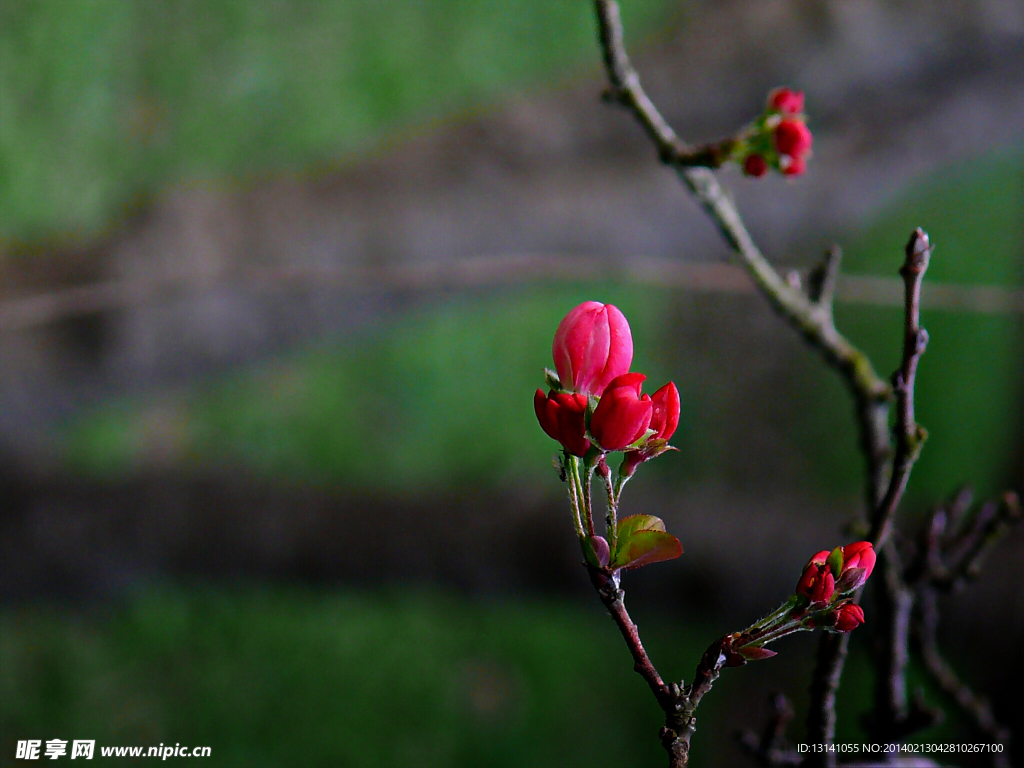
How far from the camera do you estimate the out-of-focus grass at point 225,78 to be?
3.89 feet

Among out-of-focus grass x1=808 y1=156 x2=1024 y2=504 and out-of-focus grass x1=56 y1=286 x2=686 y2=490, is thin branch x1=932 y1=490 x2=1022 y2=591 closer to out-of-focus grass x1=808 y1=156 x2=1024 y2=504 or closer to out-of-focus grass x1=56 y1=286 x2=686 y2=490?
out-of-focus grass x1=56 y1=286 x2=686 y2=490

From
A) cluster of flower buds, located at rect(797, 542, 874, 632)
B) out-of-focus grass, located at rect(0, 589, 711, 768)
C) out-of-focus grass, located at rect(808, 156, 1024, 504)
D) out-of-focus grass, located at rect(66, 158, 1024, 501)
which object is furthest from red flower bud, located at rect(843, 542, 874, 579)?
out-of-focus grass, located at rect(808, 156, 1024, 504)

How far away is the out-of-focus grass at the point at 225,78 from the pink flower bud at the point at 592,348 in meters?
1.03

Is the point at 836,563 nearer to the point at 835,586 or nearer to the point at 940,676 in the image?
the point at 835,586

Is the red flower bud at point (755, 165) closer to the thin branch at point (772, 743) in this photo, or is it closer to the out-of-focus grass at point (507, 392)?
the thin branch at point (772, 743)

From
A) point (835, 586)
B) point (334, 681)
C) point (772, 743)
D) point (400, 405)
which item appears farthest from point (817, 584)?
point (400, 405)

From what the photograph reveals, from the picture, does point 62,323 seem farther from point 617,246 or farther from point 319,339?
point 617,246

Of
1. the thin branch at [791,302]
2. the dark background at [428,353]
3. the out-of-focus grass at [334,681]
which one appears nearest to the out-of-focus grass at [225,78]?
the dark background at [428,353]

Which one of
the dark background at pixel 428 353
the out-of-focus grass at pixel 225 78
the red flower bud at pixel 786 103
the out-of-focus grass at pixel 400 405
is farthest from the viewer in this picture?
the out-of-focus grass at pixel 400 405

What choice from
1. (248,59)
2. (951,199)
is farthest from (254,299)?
(951,199)

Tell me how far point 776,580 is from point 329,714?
2.39 feet

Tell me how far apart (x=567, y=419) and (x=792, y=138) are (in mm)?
149

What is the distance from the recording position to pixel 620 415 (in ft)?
0.57

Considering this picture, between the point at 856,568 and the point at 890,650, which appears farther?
the point at 890,650
